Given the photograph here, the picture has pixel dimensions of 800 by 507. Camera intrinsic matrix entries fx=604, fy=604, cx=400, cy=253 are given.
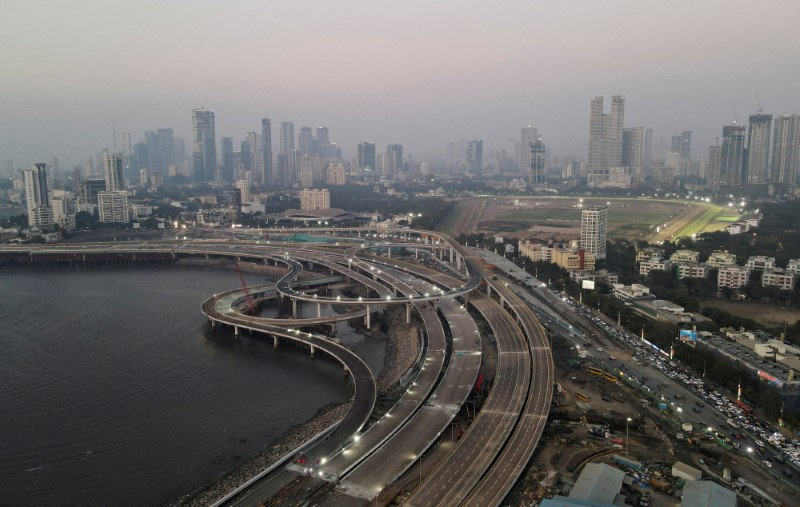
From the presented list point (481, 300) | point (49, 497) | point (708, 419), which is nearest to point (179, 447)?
point (49, 497)

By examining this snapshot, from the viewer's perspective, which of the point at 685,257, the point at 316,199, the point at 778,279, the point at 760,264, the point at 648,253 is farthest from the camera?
the point at 316,199

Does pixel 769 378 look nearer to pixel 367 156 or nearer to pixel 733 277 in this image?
pixel 733 277

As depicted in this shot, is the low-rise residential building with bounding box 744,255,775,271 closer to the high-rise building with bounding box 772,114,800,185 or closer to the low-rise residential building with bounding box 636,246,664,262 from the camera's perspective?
the low-rise residential building with bounding box 636,246,664,262

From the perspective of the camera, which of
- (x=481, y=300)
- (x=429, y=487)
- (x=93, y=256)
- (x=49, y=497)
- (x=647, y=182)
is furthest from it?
(x=647, y=182)


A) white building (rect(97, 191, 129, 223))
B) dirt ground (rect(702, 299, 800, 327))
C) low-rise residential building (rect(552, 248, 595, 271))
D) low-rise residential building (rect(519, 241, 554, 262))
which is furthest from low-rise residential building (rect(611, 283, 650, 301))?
white building (rect(97, 191, 129, 223))

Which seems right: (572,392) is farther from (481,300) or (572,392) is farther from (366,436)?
(481,300)

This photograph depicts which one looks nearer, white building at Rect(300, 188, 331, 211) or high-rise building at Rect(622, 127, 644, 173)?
white building at Rect(300, 188, 331, 211)

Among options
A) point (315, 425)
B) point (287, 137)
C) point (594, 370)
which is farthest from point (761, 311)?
point (287, 137)
